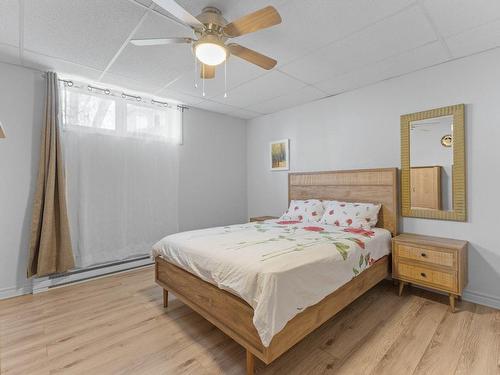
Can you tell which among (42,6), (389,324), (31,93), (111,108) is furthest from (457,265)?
(31,93)

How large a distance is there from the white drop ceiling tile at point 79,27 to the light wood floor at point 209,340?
2474 mm

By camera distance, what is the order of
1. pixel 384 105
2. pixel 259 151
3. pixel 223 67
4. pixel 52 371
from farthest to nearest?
pixel 259 151 → pixel 384 105 → pixel 223 67 → pixel 52 371

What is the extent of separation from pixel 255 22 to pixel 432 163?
7.85 feet

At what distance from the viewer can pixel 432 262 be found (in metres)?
2.36

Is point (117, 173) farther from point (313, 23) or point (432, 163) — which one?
point (432, 163)

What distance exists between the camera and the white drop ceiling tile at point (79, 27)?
5.83ft

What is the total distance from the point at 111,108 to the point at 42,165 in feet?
3.52

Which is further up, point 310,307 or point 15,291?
point 310,307

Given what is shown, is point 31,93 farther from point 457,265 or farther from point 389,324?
point 457,265

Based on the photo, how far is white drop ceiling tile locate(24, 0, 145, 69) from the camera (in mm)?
1776

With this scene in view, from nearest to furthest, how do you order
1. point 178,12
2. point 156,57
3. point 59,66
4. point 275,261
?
point 178,12 → point 275,261 → point 156,57 → point 59,66

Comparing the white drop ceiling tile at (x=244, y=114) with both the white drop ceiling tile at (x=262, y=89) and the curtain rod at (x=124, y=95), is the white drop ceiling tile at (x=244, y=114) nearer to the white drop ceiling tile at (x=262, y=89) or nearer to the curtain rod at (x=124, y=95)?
the white drop ceiling tile at (x=262, y=89)

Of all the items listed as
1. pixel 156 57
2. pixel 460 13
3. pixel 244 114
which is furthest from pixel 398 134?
pixel 156 57

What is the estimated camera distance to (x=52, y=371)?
5.30ft
